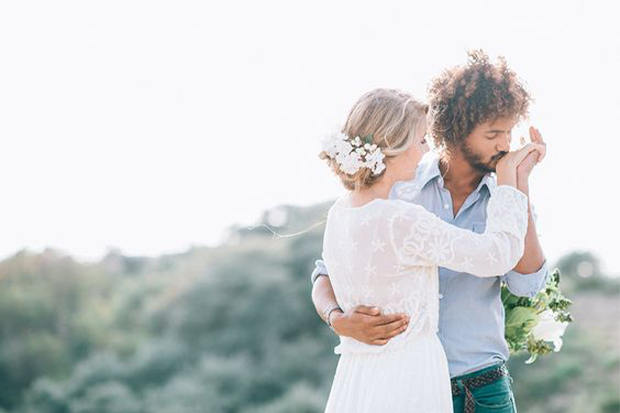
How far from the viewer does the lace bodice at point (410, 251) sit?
8.97ft

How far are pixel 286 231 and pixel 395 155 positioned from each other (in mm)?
16754

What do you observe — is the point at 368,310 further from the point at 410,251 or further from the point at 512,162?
the point at 512,162

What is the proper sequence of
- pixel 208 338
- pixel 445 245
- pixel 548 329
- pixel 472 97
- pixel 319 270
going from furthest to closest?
pixel 208 338 → pixel 548 329 → pixel 319 270 → pixel 472 97 → pixel 445 245

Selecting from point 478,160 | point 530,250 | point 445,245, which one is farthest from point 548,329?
point 445,245

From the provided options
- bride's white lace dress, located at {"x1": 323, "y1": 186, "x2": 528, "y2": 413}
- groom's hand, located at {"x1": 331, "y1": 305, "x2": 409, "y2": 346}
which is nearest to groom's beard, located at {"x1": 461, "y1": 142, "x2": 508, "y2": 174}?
bride's white lace dress, located at {"x1": 323, "y1": 186, "x2": 528, "y2": 413}

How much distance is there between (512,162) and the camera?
9.75 feet

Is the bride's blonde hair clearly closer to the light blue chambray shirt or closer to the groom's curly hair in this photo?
the groom's curly hair

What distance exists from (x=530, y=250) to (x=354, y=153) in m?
0.66

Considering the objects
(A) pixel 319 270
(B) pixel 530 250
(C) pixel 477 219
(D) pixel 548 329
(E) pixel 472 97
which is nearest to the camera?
(B) pixel 530 250

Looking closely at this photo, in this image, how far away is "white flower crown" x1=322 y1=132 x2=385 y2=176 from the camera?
9.18 ft

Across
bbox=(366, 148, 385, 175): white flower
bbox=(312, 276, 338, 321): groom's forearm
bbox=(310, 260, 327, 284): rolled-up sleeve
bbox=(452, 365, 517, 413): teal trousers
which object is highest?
bbox=(366, 148, 385, 175): white flower

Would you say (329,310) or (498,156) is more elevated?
(498,156)

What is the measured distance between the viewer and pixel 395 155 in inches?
112

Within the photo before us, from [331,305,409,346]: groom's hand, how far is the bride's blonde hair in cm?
39
